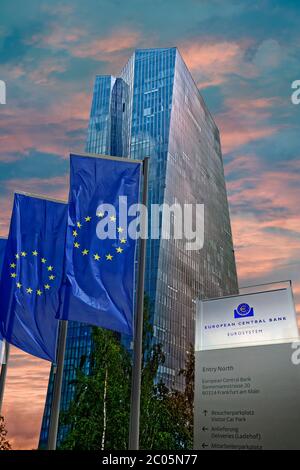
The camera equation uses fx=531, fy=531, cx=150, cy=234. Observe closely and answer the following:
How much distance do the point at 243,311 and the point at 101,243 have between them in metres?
4.14

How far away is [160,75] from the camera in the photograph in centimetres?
13062

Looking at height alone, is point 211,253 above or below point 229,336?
above

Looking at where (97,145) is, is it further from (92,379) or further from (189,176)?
(92,379)

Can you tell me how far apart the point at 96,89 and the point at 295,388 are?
14098 centimetres

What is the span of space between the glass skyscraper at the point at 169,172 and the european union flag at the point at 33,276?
287ft

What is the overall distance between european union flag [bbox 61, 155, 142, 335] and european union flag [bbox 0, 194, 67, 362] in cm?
162

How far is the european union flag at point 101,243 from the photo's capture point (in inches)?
515

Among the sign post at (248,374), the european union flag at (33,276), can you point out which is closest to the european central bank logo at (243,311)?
the sign post at (248,374)

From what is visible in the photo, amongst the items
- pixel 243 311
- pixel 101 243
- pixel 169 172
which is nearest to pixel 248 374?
pixel 243 311

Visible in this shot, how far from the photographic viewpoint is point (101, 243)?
13758mm

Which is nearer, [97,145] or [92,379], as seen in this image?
[92,379]
